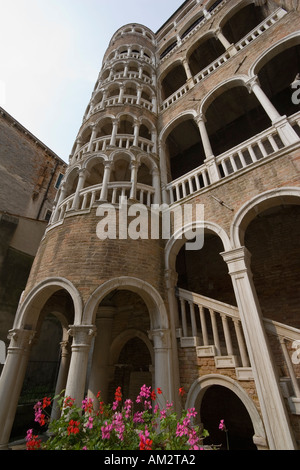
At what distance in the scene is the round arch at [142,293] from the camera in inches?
211

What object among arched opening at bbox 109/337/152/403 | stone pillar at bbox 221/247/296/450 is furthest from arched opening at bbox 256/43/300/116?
arched opening at bbox 109/337/152/403

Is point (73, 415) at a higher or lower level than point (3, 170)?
lower

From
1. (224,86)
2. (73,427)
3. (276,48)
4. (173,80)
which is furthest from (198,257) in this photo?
(173,80)

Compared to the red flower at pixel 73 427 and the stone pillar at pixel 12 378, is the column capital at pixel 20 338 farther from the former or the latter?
the red flower at pixel 73 427

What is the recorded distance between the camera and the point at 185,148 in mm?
12133

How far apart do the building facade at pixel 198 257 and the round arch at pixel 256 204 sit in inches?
1.2

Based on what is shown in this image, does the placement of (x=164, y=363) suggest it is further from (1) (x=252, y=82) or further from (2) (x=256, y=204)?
(1) (x=252, y=82)

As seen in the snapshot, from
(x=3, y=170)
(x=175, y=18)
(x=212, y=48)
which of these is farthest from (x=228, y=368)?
(x=175, y=18)

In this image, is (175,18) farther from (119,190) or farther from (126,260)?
(126,260)

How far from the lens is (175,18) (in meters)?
16.7

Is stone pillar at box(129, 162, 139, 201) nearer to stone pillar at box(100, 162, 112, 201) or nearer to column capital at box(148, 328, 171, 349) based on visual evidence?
stone pillar at box(100, 162, 112, 201)

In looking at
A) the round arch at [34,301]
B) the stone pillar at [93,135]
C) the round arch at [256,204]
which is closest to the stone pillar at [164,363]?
the round arch at [34,301]

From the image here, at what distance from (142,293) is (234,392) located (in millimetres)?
2992
